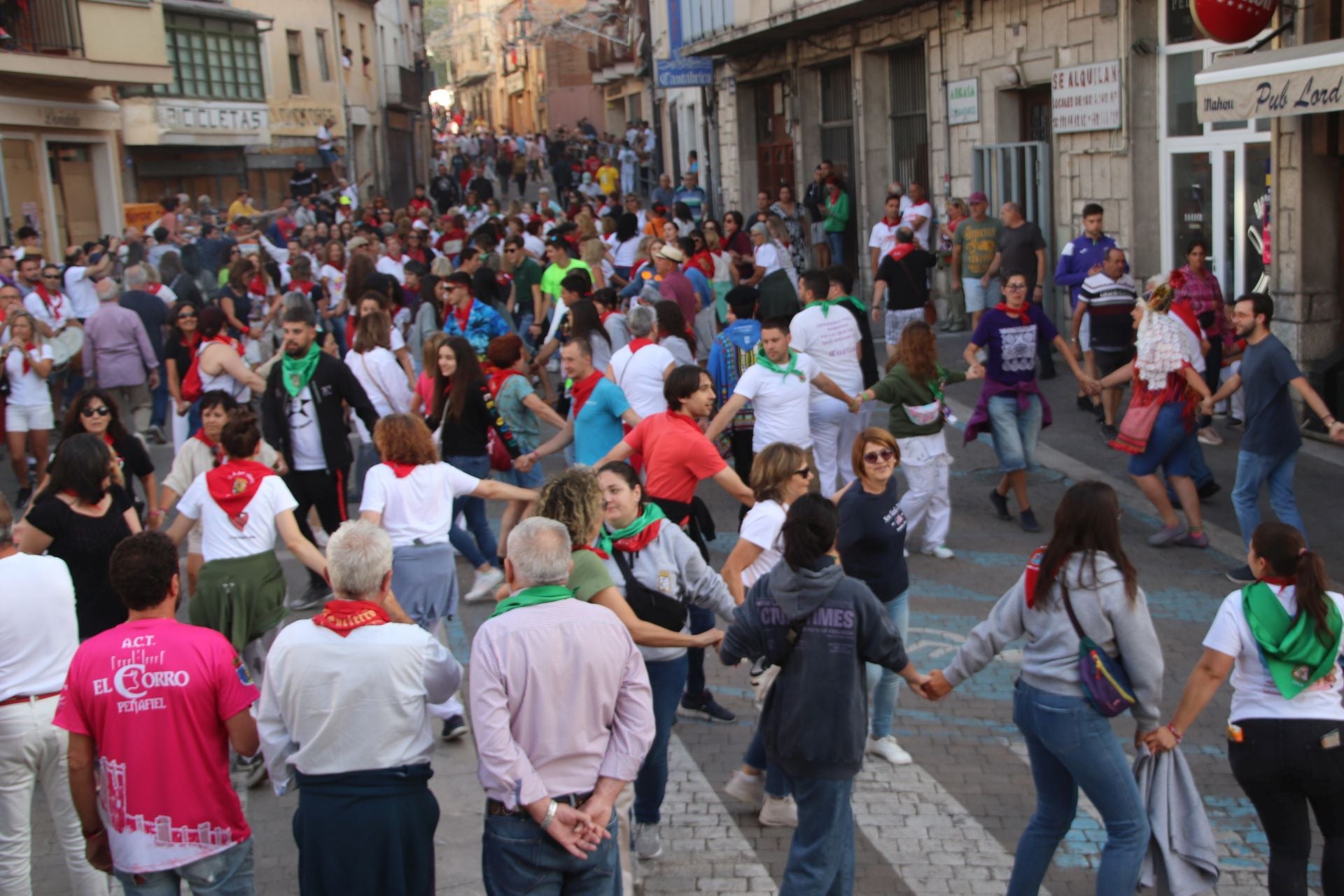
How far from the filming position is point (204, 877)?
13.4 ft

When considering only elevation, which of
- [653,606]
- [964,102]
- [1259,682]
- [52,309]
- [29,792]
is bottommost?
[29,792]

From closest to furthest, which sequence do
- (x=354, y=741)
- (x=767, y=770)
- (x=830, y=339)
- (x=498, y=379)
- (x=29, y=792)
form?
(x=354, y=741) < (x=29, y=792) < (x=767, y=770) < (x=498, y=379) < (x=830, y=339)

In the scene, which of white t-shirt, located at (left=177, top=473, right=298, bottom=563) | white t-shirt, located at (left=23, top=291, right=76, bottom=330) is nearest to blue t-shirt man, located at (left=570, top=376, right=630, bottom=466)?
white t-shirt, located at (left=177, top=473, right=298, bottom=563)

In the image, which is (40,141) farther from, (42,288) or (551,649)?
(551,649)

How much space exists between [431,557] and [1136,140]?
10376 millimetres

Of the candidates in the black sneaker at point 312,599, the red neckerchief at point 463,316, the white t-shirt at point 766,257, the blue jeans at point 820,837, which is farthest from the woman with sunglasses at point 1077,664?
the white t-shirt at point 766,257

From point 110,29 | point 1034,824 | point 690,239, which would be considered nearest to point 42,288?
point 690,239

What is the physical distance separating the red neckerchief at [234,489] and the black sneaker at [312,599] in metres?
2.49

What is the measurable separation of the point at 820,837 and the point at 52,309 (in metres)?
11.6

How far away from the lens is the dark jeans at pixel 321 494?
839 centimetres

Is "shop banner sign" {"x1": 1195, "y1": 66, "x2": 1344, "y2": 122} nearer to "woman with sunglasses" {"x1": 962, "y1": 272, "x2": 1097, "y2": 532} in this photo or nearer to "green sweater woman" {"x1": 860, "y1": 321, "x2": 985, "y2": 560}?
"woman with sunglasses" {"x1": 962, "y1": 272, "x2": 1097, "y2": 532}

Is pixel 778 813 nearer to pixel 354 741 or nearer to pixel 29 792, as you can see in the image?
pixel 354 741

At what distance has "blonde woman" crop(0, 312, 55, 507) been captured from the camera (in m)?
11.1

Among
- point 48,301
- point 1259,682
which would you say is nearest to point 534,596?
point 1259,682
